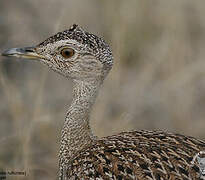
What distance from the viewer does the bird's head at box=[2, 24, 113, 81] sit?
4.61m

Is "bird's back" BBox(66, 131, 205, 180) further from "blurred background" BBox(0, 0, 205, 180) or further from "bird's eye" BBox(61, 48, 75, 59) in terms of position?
"blurred background" BBox(0, 0, 205, 180)

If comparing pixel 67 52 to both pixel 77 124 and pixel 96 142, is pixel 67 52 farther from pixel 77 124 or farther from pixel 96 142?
pixel 96 142

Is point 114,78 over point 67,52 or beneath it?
beneath

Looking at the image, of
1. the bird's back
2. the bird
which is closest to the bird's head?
the bird

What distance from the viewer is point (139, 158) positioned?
425 cm

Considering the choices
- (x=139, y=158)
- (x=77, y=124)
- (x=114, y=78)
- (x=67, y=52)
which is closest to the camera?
Answer: (x=139, y=158)

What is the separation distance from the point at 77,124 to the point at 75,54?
57 cm

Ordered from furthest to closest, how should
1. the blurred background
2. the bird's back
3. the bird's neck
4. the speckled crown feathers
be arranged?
the blurred background < the bird's neck < the speckled crown feathers < the bird's back

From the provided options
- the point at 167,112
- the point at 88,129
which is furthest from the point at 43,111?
the point at 88,129

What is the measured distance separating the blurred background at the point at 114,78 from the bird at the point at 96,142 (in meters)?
1.03

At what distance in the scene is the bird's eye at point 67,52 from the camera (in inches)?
182

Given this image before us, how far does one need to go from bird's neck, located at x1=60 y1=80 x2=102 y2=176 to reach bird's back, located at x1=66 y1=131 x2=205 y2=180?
0.35ft

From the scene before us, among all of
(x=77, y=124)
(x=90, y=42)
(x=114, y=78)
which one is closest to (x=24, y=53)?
(x=90, y=42)

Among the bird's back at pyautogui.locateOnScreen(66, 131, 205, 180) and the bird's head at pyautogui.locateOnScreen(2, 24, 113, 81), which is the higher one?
the bird's head at pyautogui.locateOnScreen(2, 24, 113, 81)
